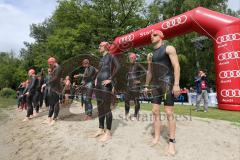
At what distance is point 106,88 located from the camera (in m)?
6.68

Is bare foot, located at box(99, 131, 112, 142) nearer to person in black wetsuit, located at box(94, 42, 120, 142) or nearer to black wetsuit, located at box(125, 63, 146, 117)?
person in black wetsuit, located at box(94, 42, 120, 142)

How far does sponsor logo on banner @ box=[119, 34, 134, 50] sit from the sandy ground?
25.8ft

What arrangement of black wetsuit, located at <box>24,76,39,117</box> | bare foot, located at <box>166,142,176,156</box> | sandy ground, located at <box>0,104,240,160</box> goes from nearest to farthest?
bare foot, located at <box>166,142,176,156</box> < sandy ground, located at <box>0,104,240,160</box> < black wetsuit, located at <box>24,76,39,117</box>

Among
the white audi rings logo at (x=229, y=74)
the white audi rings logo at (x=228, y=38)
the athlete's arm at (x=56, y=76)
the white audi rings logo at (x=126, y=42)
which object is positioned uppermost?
the white audi rings logo at (x=126, y=42)

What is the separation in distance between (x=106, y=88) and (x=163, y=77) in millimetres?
1409

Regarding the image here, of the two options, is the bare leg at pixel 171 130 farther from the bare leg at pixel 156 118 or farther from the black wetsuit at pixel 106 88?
the black wetsuit at pixel 106 88

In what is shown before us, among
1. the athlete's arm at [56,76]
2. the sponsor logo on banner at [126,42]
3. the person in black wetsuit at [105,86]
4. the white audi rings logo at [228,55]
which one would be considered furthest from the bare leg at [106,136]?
the sponsor logo on banner at [126,42]

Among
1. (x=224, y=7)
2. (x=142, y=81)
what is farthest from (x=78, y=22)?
(x=142, y=81)

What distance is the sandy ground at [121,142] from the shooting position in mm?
5629

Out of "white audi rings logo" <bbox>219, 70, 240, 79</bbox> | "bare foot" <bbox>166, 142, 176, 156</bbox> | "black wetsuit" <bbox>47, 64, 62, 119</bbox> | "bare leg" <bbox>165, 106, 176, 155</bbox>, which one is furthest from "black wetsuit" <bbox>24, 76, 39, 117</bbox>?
"white audi rings logo" <bbox>219, 70, 240, 79</bbox>

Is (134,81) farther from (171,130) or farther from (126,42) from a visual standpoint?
(126,42)

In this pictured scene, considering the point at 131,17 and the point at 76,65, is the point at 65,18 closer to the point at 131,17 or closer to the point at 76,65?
the point at 131,17

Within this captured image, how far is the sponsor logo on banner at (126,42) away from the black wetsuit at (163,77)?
10.7m

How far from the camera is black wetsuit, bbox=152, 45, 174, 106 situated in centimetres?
564
